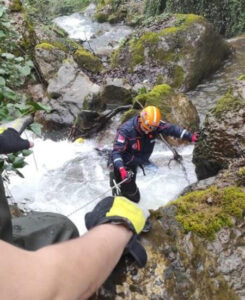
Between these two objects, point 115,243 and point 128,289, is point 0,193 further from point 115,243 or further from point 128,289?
point 128,289

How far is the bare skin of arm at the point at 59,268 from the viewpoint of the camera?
1.04m

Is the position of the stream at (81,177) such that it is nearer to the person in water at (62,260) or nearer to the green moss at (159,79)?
the green moss at (159,79)

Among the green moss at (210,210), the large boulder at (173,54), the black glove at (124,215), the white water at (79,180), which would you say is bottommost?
the white water at (79,180)

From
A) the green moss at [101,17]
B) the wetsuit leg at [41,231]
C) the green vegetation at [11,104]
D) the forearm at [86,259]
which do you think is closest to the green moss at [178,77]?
the green vegetation at [11,104]

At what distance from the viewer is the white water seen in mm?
6820

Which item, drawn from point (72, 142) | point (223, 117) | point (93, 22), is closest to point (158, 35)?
point (72, 142)

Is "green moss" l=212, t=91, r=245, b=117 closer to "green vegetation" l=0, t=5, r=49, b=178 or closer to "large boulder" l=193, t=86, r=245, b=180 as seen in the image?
"large boulder" l=193, t=86, r=245, b=180

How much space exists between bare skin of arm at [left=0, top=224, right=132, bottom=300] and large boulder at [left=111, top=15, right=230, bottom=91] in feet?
31.5

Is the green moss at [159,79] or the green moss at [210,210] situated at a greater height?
the green moss at [210,210]

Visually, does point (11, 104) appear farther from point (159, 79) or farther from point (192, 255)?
point (159, 79)

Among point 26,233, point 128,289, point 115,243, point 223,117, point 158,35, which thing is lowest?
point 158,35

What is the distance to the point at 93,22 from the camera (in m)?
24.5

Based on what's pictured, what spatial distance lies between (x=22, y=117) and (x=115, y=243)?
158cm

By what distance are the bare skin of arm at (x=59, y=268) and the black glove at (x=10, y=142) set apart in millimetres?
1076
